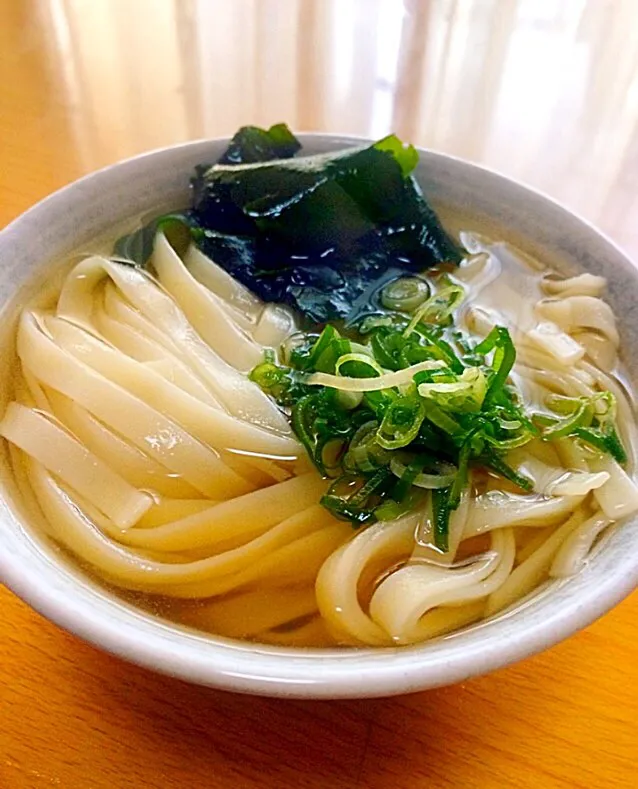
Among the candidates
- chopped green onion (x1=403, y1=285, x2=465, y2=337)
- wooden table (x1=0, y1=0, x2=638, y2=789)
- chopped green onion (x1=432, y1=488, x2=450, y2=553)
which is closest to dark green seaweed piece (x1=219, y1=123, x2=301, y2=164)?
chopped green onion (x1=403, y1=285, x2=465, y2=337)

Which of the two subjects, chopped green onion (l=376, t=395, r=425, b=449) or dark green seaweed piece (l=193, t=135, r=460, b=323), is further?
dark green seaweed piece (l=193, t=135, r=460, b=323)

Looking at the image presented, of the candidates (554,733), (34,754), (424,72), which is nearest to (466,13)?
(424,72)

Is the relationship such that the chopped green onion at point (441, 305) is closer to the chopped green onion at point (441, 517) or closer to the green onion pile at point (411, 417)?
the green onion pile at point (411, 417)

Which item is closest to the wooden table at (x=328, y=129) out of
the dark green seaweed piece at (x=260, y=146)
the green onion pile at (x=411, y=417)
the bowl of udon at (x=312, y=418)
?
the bowl of udon at (x=312, y=418)

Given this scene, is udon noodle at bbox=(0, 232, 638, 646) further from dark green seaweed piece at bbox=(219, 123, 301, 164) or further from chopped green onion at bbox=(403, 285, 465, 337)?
dark green seaweed piece at bbox=(219, 123, 301, 164)

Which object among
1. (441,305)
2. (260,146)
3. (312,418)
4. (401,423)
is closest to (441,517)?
(401,423)

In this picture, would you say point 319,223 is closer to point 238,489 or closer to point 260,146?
point 260,146

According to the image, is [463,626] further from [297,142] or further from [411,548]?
[297,142]
